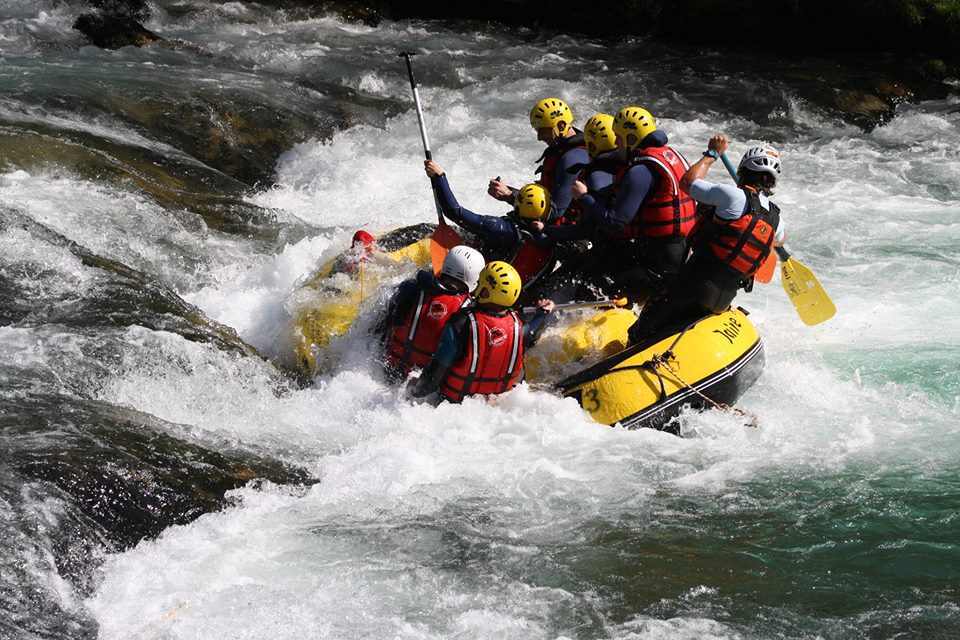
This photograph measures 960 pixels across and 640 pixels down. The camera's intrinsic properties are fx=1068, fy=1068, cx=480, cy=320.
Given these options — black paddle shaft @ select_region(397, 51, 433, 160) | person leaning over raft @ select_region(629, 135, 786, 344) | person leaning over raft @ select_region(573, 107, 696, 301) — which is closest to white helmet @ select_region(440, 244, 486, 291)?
person leaning over raft @ select_region(573, 107, 696, 301)

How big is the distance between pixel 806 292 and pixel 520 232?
1.89 metres

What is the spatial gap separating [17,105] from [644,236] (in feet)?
22.2

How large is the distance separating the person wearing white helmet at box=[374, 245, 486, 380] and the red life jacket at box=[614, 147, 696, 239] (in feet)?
3.54

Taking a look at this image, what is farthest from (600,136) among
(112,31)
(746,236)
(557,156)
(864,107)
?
(112,31)

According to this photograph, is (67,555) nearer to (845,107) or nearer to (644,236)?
(644,236)

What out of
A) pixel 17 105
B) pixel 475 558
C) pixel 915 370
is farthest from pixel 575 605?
pixel 17 105

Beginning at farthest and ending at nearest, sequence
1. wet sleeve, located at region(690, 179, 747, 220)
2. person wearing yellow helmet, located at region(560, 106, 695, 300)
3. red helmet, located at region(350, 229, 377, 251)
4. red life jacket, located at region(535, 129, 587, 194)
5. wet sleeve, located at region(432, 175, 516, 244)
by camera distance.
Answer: red helmet, located at region(350, 229, 377, 251) < red life jacket, located at region(535, 129, 587, 194) < wet sleeve, located at region(432, 175, 516, 244) < person wearing yellow helmet, located at region(560, 106, 695, 300) < wet sleeve, located at region(690, 179, 747, 220)

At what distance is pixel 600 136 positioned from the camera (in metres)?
6.87

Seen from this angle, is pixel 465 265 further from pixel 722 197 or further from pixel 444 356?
pixel 722 197

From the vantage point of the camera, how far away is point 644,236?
6605 mm

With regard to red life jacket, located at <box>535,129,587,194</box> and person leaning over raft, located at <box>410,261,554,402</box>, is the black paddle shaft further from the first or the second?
person leaning over raft, located at <box>410,261,554,402</box>

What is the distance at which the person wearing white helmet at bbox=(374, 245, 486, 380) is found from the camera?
6145mm

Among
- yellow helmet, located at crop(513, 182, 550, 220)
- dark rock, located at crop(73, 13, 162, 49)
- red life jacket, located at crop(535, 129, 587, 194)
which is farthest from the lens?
dark rock, located at crop(73, 13, 162, 49)

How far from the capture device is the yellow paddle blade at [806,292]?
270 inches
